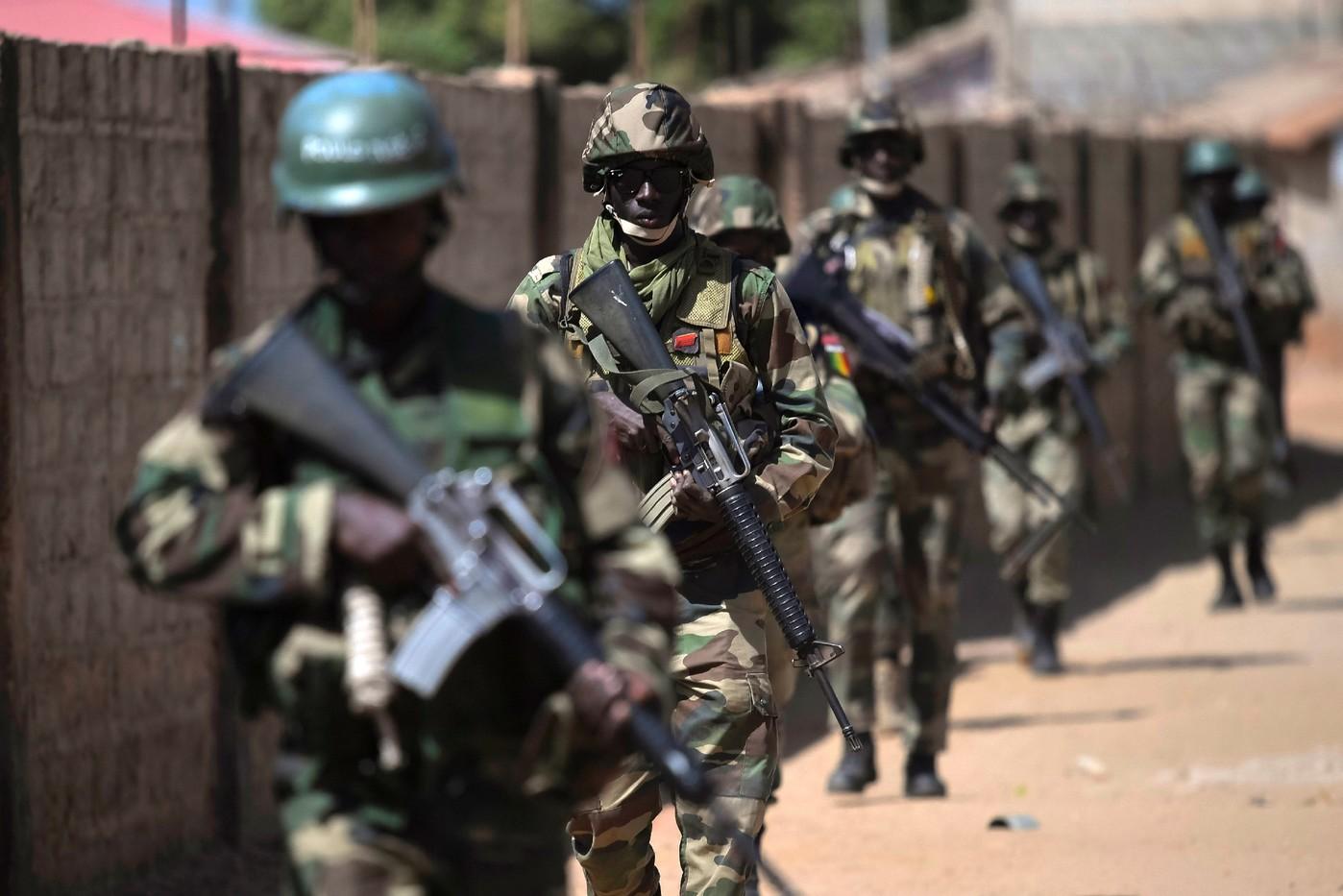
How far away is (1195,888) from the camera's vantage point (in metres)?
6.19

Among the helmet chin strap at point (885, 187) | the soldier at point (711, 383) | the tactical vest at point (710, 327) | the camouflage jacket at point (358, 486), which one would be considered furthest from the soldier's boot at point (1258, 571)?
the camouflage jacket at point (358, 486)

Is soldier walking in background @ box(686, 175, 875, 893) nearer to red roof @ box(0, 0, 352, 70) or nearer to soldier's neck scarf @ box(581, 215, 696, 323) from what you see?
soldier's neck scarf @ box(581, 215, 696, 323)

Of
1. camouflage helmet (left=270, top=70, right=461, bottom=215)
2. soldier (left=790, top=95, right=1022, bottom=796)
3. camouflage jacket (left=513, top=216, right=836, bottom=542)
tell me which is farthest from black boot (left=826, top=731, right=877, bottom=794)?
camouflage helmet (left=270, top=70, right=461, bottom=215)

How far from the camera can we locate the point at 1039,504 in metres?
10.4

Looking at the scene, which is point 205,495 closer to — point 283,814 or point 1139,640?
point 283,814

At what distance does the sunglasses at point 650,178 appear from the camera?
5.04 m

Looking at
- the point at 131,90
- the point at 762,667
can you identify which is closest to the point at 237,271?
the point at 131,90

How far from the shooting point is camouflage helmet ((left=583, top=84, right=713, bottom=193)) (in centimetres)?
496

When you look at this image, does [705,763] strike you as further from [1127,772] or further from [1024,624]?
[1024,624]

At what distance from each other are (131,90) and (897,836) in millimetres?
3285

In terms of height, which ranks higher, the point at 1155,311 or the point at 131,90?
the point at 131,90

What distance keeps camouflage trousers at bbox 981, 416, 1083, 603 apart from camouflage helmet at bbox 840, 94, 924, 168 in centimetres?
269

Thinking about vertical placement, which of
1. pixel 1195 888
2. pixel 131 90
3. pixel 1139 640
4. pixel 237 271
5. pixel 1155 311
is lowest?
pixel 1139 640

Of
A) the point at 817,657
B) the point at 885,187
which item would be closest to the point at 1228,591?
the point at 885,187
